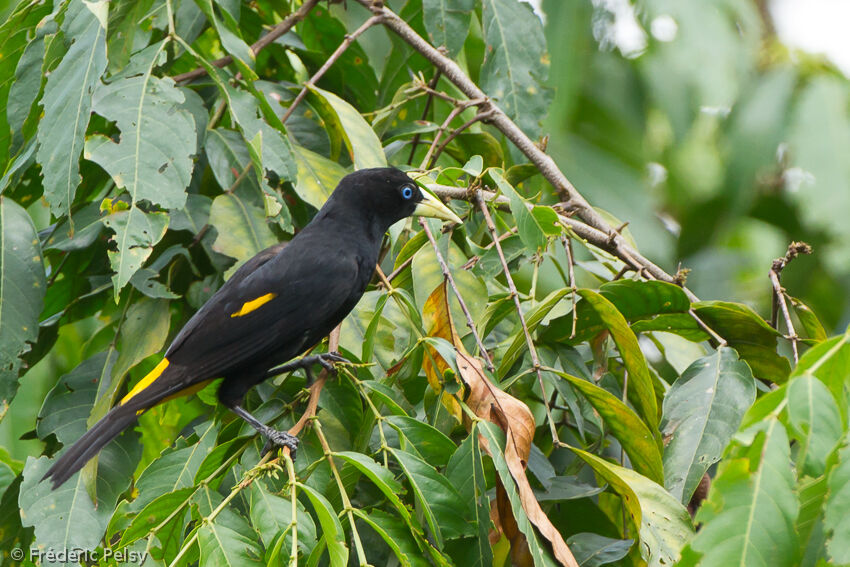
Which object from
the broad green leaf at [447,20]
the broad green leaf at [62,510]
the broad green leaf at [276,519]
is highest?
the broad green leaf at [447,20]

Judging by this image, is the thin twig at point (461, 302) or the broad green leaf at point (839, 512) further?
the thin twig at point (461, 302)

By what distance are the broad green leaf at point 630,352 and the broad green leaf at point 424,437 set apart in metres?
0.55

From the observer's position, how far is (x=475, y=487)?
1.87 m

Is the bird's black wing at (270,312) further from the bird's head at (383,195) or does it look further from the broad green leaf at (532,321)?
the broad green leaf at (532,321)

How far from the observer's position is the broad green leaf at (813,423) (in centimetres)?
121

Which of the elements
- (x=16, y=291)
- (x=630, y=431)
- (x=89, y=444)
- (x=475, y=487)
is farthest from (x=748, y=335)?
(x=16, y=291)

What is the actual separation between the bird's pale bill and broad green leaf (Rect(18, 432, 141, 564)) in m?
1.28

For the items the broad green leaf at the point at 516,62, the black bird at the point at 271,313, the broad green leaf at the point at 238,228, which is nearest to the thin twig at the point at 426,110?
the broad green leaf at the point at 516,62

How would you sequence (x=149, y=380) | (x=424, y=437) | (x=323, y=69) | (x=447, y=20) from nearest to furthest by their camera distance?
(x=424, y=437) → (x=149, y=380) → (x=323, y=69) → (x=447, y=20)

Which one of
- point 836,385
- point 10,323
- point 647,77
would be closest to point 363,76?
point 647,77

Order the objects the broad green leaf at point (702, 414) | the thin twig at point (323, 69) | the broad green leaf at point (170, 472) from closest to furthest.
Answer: the broad green leaf at point (702, 414), the broad green leaf at point (170, 472), the thin twig at point (323, 69)

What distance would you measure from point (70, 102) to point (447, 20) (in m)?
1.43

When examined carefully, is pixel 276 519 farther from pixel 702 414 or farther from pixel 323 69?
pixel 323 69

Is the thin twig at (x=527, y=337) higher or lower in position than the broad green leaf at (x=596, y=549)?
higher
